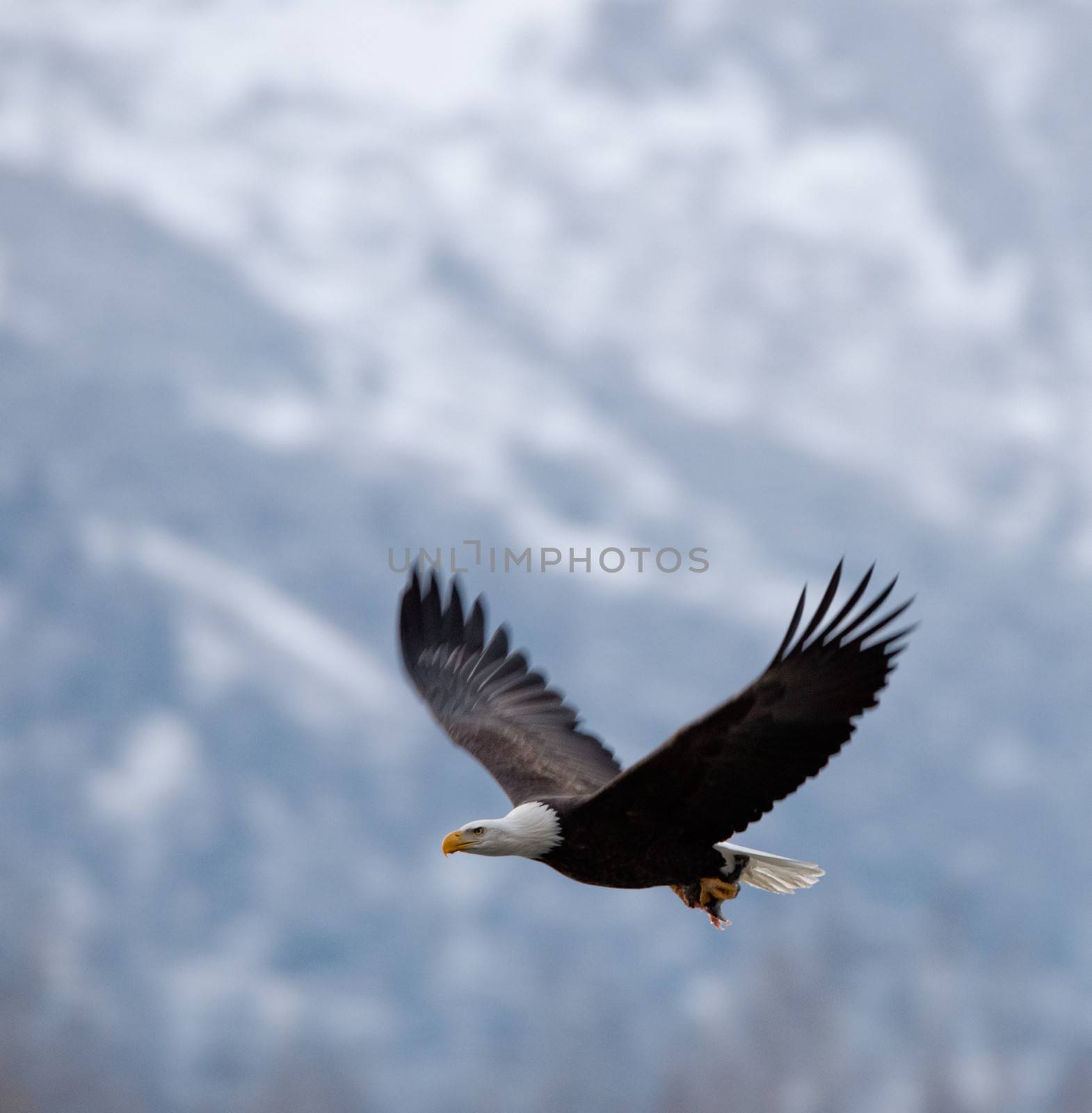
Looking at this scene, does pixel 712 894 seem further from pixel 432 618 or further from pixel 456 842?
pixel 432 618

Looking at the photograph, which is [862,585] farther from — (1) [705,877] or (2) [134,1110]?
(2) [134,1110]

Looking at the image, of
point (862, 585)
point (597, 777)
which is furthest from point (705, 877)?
point (862, 585)

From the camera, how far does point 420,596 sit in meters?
10.8

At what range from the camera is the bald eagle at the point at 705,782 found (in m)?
7.23

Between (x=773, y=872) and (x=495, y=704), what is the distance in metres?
2.33

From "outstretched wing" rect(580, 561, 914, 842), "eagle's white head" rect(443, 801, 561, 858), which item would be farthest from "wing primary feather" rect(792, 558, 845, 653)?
"eagle's white head" rect(443, 801, 561, 858)

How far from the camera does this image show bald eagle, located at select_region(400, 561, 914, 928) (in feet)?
23.7

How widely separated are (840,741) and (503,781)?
2510 millimetres

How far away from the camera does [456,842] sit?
26.3 ft

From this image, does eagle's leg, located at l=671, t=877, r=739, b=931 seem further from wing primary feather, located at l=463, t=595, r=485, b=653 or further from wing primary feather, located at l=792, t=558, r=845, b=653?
wing primary feather, located at l=463, t=595, r=485, b=653

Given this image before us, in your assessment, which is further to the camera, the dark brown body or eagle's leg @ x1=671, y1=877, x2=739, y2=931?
eagle's leg @ x1=671, y1=877, x2=739, y2=931

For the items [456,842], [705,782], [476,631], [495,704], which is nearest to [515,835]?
[456,842]

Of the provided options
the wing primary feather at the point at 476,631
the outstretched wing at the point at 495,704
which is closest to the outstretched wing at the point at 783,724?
the outstretched wing at the point at 495,704

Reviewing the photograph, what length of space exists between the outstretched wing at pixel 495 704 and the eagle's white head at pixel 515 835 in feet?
2.89
